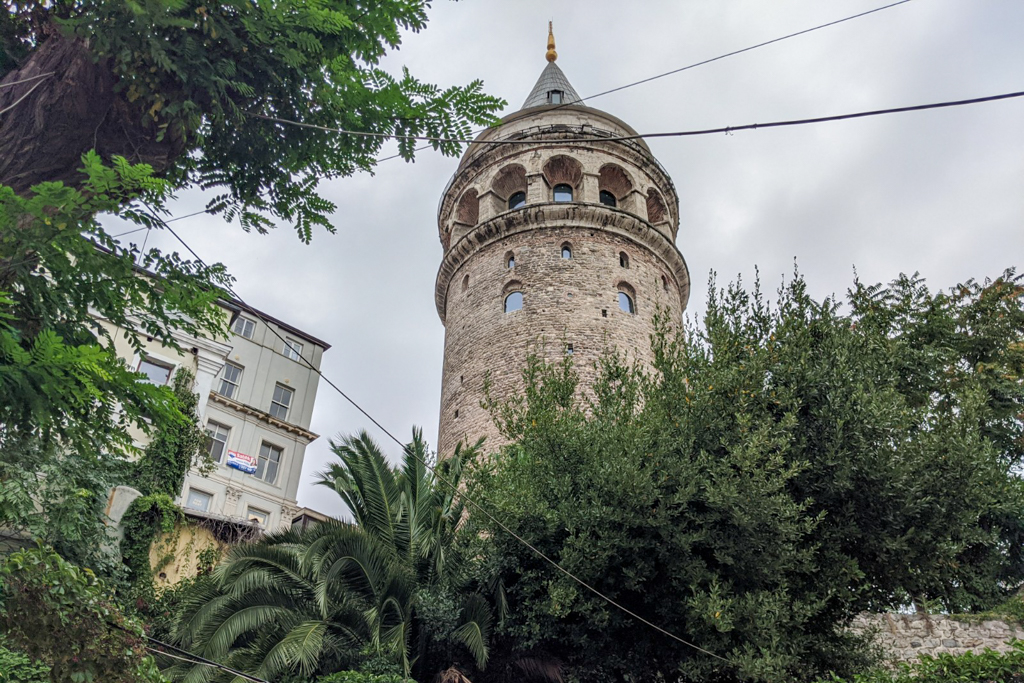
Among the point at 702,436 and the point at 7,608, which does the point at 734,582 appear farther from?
the point at 7,608

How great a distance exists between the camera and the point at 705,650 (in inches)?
390

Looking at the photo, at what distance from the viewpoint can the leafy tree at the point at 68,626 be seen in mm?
7156

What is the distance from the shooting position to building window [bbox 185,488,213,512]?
18578mm

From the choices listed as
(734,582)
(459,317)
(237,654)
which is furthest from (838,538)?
(459,317)

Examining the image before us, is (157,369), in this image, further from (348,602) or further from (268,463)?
(348,602)

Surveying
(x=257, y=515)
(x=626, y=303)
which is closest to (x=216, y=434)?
(x=257, y=515)

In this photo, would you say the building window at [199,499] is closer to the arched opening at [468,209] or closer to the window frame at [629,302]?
the arched opening at [468,209]

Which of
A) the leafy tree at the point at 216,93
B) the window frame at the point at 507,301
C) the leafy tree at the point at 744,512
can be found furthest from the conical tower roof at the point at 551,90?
the leafy tree at the point at 216,93

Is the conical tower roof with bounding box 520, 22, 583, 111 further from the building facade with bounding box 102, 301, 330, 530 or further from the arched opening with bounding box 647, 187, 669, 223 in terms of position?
the building facade with bounding box 102, 301, 330, 530

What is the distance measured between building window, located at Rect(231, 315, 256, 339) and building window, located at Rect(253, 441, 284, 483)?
10.5 ft

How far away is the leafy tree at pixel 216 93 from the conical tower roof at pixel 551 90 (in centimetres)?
1943

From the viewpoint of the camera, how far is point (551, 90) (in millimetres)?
27516

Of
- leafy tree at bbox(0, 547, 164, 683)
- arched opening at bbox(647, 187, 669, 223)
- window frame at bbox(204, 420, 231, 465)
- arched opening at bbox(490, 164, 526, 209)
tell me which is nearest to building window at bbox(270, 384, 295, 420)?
window frame at bbox(204, 420, 231, 465)

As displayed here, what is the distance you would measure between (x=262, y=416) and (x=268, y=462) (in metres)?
1.20
